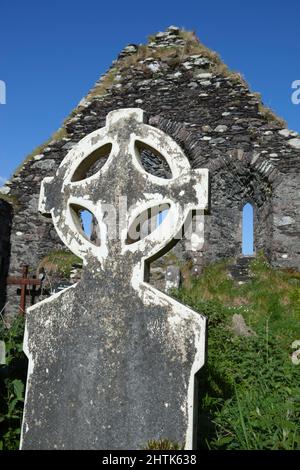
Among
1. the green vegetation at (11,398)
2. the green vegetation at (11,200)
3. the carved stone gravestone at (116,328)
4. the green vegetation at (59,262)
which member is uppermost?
the green vegetation at (11,200)

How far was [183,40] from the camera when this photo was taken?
1154 centimetres

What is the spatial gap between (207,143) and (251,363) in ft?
20.0

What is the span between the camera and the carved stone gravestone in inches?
95.5

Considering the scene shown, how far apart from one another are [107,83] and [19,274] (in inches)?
200

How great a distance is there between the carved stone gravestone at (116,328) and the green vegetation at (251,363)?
84 centimetres

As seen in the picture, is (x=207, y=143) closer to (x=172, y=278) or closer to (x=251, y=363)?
(x=172, y=278)

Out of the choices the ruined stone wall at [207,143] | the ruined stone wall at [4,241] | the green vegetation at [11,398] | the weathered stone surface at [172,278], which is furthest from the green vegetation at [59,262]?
the green vegetation at [11,398]

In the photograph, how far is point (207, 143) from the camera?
9.94m

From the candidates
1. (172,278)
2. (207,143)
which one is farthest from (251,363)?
(207,143)

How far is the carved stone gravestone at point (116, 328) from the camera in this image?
2.43m

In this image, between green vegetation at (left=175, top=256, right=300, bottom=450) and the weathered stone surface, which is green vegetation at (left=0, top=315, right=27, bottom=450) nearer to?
green vegetation at (left=175, top=256, right=300, bottom=450)

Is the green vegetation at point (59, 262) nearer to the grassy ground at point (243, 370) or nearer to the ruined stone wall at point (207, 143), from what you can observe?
the ruined stone wall at point (207, 143)

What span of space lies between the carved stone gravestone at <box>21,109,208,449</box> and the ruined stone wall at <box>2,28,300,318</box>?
6487mm
